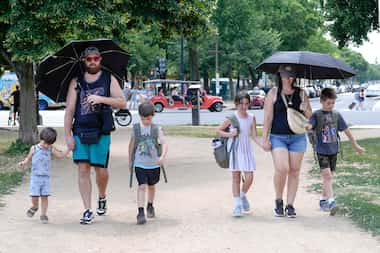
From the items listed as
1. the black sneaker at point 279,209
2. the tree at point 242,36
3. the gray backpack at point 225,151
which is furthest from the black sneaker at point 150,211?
the tree at point 242,36

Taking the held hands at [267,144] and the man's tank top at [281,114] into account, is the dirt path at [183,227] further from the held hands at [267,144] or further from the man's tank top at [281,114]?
the man's tank top at [281,114]

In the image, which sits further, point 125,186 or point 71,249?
point 125,186

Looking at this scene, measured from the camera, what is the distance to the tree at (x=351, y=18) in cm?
1611

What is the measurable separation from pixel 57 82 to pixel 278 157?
266 cm

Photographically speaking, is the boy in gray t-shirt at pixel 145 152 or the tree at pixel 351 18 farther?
the tree at pixel 351 18

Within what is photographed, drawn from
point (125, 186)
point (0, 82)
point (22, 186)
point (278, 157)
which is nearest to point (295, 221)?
point (278, 157)

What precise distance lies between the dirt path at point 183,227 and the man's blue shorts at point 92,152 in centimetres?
68

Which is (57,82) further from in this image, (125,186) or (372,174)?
(372,174)

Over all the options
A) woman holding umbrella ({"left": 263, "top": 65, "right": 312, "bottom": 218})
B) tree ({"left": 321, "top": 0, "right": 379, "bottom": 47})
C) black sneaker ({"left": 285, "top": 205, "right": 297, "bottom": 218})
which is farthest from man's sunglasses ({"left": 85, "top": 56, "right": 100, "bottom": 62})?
tree ({"left": 321, "top": 0, "right": 379, "bottom": 47})

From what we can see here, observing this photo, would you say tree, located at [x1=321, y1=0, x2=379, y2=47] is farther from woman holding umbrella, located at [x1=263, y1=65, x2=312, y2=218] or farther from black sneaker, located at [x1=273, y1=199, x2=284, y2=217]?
black sneaker, located at [x1=273, y1=199, x2=284, y2=217]

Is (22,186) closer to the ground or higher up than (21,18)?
closer to the ground

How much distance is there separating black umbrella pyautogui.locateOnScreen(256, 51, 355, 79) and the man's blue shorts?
2.01 meters

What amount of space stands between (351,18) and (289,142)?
9.65 metres

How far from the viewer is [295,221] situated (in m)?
7.39
